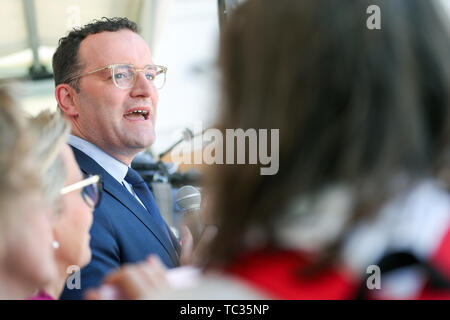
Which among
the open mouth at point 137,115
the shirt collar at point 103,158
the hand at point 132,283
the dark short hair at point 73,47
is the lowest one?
the hand at point 132,283

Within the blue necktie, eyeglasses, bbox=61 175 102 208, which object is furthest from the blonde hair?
the blue necktie

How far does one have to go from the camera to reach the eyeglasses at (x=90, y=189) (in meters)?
1.38

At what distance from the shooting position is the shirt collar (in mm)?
2180

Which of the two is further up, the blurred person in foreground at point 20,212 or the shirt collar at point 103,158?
the shirt collar at point 103,158

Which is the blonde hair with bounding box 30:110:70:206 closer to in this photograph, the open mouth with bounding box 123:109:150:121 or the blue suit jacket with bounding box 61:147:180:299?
the blue suit jacket with bounding box 61:147:180:299

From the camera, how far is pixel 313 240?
750 millimetres

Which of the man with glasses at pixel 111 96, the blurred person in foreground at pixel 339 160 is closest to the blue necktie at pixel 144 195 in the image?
the man with glasses at pixel 111 96

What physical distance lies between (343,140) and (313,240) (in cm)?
13

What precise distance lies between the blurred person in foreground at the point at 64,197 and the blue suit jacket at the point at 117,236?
0.89ft

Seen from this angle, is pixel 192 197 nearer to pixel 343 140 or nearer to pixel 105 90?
pixel 105 90

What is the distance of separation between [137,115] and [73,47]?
→ 0.38 meters

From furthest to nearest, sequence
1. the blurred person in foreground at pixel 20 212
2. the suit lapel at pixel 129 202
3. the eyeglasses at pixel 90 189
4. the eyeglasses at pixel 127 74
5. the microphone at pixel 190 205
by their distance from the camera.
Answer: the eyeglasses at pixel 127 74 < the microphone at pixel 190 205 < the suit lapel at pixel 129 202 < the eyeglasses at pixel 90 189 < the blurred person in foreground at pixel 20 212

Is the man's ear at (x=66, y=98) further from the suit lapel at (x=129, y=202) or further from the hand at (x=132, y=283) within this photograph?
the hand at (x=132, y=283)
